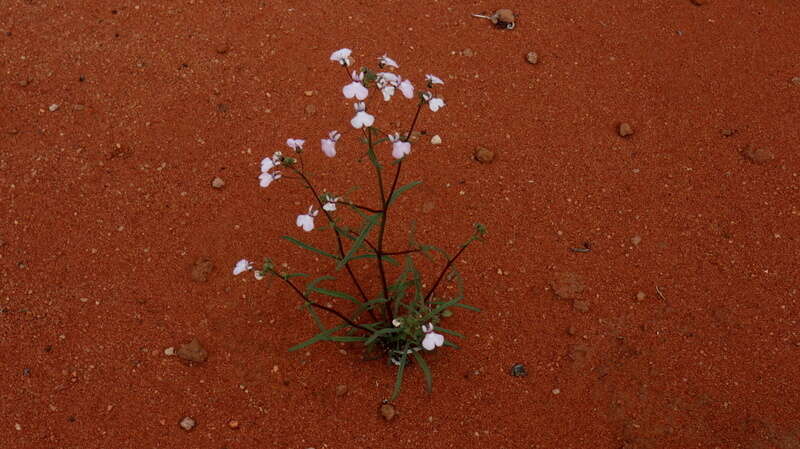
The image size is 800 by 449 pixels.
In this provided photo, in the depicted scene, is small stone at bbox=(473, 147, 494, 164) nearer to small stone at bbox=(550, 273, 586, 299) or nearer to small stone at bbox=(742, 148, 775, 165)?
small stone at bbox=(550, 273, 586, 299)

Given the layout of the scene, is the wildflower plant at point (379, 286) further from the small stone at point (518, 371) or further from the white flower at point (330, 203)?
the small stone at point (518, 371)

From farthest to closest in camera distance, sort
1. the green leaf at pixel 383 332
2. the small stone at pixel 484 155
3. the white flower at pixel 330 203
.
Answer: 1. the small stone at pixel 484 155
2. the green leaf at pixel 383 332
3. the white flower at pixel 330 203

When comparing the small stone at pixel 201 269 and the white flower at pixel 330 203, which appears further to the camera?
the small stone at pixel 201 269

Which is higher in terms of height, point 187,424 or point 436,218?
point 436,218

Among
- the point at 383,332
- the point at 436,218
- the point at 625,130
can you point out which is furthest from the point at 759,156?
the point at 383,332

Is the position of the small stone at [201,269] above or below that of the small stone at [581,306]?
above

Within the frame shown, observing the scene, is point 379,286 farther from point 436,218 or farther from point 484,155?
point 484,155

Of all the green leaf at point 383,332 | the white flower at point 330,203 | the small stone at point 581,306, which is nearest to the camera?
the white flower at point 330,203

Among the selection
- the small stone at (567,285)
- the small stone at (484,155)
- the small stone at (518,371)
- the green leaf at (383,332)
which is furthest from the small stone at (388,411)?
the small stone at (484,155)
